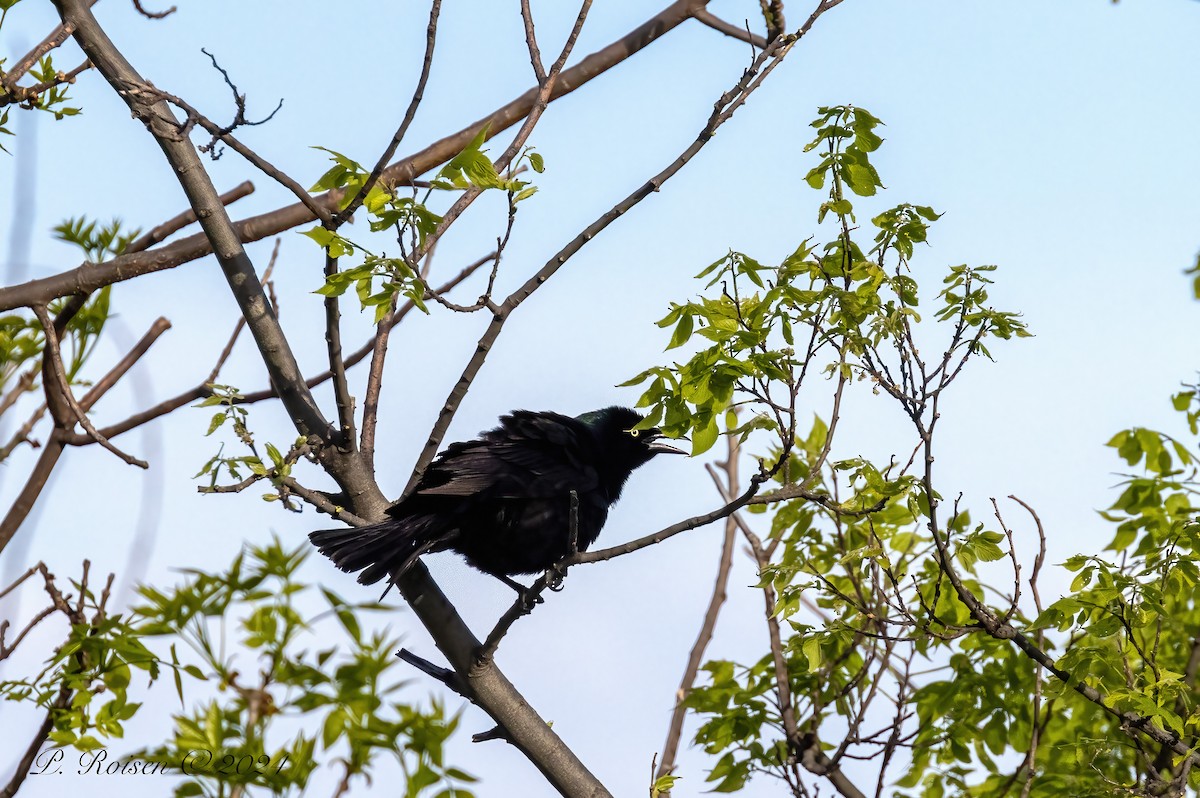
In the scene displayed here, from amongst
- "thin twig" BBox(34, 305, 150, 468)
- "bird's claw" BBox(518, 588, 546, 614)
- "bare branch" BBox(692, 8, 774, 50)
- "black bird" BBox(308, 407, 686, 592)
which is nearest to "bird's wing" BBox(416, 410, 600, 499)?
"black bird" BBox(308, 407, 686, 592)

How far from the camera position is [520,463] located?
5488mm

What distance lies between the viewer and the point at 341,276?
371 cm

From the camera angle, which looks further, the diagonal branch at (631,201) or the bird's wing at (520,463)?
the bird's wing at (520,463)

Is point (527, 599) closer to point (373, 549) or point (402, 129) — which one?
point (373, 549)

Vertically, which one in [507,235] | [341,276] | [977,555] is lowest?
[977,555]

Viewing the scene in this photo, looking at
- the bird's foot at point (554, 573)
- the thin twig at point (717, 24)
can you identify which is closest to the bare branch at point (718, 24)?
the thin twig at point (717, 24)

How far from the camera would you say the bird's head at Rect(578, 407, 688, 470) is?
6543mm

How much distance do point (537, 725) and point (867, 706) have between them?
2.13 meters

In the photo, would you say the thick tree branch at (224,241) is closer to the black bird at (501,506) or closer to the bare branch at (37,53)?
the bare branch at (37,53)

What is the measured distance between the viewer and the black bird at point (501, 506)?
177 inches

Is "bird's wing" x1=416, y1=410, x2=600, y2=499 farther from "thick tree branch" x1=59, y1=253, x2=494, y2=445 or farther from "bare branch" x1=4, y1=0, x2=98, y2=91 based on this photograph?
"bare branch" x1=4, y1=0, x2=98, y2=91

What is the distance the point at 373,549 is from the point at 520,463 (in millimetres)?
1197

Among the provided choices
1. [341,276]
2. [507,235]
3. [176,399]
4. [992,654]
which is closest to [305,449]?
[341,276]

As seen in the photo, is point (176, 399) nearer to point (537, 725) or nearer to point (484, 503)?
point (484, 503)
